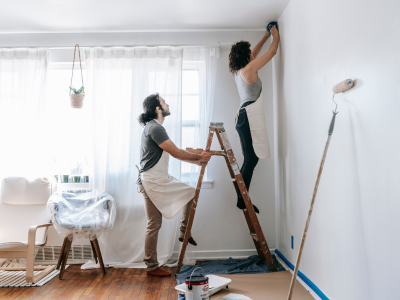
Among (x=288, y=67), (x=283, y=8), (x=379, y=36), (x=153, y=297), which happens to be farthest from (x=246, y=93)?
(x=153, y=297)

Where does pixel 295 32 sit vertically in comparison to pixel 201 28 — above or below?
below

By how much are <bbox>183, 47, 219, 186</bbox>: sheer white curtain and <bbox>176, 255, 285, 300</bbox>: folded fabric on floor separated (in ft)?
2.70

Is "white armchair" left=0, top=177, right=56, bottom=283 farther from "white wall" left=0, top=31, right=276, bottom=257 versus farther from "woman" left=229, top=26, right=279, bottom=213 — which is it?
"woman" left=229, top=26, right=279, bottom=213

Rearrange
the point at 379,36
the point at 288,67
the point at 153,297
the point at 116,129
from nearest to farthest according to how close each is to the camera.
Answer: the point at 379,36, the point at 153,297, the point at 288,67, the point at 116,129

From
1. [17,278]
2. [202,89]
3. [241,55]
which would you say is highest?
[241,55]

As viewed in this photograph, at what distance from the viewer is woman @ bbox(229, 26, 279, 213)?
2.83 metres

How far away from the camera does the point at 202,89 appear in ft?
10.5

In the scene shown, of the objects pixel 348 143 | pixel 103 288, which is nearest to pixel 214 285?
pixel 103 288

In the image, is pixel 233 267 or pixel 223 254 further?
pixel 223 254

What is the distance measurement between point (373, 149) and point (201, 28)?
2.45 metres

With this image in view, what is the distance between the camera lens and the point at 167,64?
3.22 metres

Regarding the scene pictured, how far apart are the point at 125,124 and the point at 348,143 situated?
86.8 inches

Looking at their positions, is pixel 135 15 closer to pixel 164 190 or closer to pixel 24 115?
pixel 24 115

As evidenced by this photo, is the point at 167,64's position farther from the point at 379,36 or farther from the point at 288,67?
the point at 379,36
